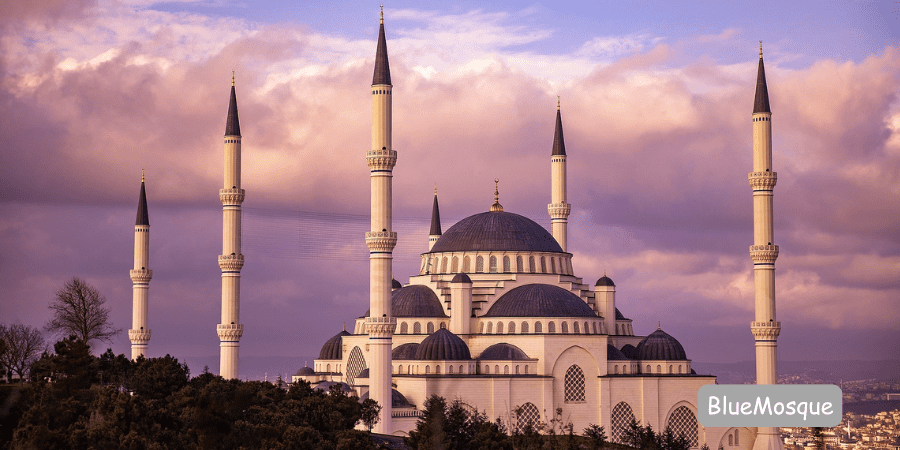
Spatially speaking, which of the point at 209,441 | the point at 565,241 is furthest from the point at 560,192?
the point at 209,441

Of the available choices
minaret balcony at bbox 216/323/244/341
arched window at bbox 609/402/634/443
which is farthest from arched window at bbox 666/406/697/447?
minaret balcony at bbox 216/323/244/341

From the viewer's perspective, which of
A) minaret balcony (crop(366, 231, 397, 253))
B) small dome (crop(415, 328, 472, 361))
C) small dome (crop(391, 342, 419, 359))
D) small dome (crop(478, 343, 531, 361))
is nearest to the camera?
minaret balcony (crop(366, 231, 397, 253))

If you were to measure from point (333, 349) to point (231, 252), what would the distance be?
803 cm

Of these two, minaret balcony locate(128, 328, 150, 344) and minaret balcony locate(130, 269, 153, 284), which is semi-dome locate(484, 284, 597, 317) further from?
minaret balcony locate(130, 269, 153, 284)

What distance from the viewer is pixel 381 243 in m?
50.9

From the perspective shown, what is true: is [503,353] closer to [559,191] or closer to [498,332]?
[498,332]

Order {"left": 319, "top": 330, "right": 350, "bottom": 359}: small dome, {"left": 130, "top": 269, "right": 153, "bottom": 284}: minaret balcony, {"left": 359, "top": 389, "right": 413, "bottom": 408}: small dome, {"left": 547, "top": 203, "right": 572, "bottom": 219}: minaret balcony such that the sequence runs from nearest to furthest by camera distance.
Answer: {"left": 359, "top": 389, "right": 413, "bottom": 408}: small dome < {"left": 130, "top": 269, "right": 153, "bottom": 284}: minaret balcony < {"left": 319, "top": 330, "right": 350, "bottom": 359}: small dome < {"left": 547, "top": 203, "right": 572, "bottom": 219}: minaret balcony

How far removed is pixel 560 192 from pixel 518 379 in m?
14.4

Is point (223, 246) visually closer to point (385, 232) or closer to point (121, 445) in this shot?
point (385, 232)

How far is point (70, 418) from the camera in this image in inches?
1442

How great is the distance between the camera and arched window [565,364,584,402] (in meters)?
55.0

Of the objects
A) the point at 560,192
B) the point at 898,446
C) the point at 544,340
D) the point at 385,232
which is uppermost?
the point at 560,192

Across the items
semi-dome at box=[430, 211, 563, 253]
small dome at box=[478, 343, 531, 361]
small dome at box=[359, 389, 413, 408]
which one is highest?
semi-dome at box=[430, 211, 563, 253]

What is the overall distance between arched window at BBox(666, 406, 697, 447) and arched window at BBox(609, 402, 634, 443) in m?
1.83
